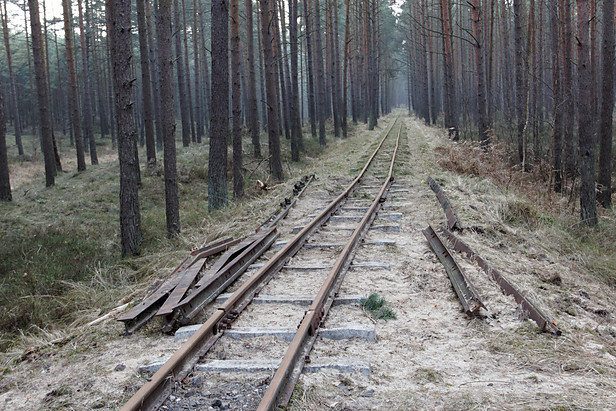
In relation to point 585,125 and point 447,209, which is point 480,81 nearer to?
point 585,125

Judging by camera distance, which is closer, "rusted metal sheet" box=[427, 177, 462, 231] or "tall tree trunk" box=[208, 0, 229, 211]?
"rusted metal sheet" box=[427, 177, 462, 231]

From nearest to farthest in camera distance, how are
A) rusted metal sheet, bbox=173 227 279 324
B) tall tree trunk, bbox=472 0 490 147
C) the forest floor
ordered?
the forest floor → rusted metal sheet, bbox=173 227 279 324 → tall tree trunk, bbox=472 0 490 147

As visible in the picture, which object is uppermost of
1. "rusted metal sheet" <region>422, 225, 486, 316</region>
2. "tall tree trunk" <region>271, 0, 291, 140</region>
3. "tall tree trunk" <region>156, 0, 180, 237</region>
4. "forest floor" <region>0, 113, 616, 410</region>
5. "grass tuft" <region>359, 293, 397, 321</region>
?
"tall tree trunk" <region>271, 0, 291, 140</region>

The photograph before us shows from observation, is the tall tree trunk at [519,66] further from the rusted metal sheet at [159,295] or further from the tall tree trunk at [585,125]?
the rusted metal sheet at [159,295]

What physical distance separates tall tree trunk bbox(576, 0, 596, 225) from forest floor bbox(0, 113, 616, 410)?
69.6 inches

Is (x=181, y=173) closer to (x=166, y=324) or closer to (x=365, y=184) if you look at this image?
(x=365, y=184)

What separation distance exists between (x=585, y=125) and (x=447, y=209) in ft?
15.1

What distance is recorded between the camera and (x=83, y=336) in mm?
5328

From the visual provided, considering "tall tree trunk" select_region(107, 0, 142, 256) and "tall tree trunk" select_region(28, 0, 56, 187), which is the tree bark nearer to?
"tall tree trunk" select_region(28, 0, 56, 187)

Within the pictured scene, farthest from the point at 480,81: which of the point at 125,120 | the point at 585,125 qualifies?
the point at 125,120

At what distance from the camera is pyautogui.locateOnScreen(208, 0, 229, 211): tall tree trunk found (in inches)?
504

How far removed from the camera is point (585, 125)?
455 inches

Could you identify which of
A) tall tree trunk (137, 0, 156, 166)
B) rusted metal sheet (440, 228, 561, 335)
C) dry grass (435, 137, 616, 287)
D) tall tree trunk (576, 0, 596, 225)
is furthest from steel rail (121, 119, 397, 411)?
tall tree trunk (137, 0, 156, 166)

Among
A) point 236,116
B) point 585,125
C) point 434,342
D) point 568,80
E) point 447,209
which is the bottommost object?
point 434,342
